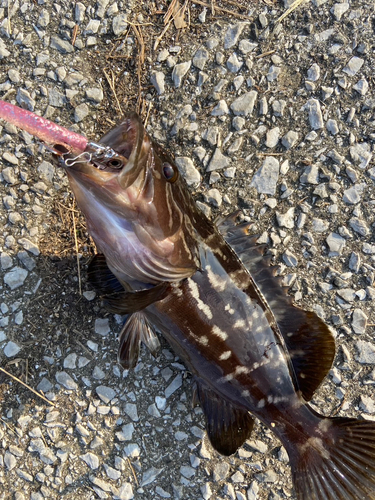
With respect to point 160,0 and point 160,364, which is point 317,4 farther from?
point 160,364

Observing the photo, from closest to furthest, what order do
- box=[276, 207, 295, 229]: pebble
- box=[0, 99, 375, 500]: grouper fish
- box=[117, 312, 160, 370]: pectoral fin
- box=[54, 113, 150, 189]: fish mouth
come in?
box=[54, 113, 150, 189]: fish mouth
box=[0, 99, 375, 500]: grouper fish
box=[117, 312, 160, 370]: pectoral fin
box=[276, 207, 295, 229]: pebble

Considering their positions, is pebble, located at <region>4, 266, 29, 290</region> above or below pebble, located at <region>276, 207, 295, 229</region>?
below

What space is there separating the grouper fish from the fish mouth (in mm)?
46

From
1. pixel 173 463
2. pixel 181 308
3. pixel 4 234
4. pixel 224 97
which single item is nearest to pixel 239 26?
pixel 224 97

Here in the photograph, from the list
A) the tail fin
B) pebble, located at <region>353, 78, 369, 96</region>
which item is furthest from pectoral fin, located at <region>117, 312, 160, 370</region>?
pebble, located at <region>353, 78, 369, 96</region>

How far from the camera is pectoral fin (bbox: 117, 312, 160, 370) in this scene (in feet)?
11.2

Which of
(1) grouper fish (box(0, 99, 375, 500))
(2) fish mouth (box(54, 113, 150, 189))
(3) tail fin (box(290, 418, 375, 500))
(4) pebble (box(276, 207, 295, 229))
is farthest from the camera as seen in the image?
(4) pebble (box(276, 207, 295, 229))

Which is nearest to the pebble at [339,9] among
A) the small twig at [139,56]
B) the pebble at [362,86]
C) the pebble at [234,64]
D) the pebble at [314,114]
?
the pebble at [362,86]

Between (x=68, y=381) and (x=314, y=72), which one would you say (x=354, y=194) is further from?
(x=68, y=381)

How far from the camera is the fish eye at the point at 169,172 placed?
261cm

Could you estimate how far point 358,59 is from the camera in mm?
3465

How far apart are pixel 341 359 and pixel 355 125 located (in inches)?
73.7

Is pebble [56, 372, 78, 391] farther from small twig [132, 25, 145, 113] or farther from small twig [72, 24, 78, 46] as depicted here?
small twig [72, 24, 78, 46]

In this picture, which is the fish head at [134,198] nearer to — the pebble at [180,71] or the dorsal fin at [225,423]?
the dorsal fin at [225,423]
